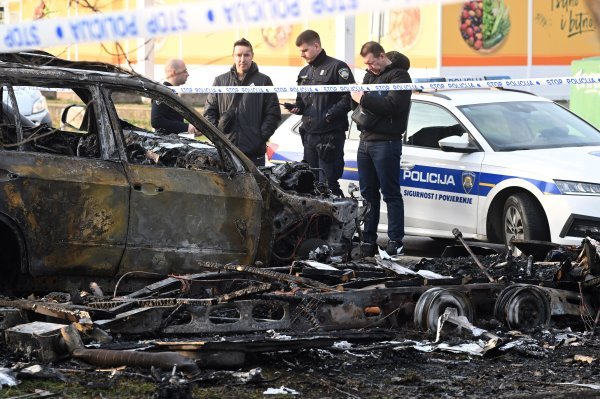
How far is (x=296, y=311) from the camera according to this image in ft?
24.5

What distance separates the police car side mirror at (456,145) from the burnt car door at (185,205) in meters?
3.44

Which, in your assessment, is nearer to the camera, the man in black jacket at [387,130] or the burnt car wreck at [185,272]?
the burnt car wreck at [185,272]

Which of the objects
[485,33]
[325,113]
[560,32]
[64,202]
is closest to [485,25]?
[485,33]

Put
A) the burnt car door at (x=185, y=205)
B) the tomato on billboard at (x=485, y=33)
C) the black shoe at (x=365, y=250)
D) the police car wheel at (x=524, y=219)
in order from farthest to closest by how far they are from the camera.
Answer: the tomato on billboard at (x=485, y=33)
the police car wheel at (x=524, y=219)
the black shoe at (x=365, y=250)
the burnt car door at (x=185, y=205)

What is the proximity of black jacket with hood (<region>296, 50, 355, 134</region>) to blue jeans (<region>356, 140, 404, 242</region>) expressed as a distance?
1.25 ft

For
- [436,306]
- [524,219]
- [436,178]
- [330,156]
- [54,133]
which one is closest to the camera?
[436,306]

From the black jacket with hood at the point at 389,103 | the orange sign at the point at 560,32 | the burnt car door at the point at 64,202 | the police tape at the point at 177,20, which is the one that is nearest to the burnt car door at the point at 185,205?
the burnt car door at the point at 64,202

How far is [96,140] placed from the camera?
319 inches

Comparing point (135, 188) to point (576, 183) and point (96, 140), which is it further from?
point (576, 183)

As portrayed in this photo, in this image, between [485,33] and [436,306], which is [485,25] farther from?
[436,306]

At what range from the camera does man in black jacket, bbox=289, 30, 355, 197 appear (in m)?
12.0

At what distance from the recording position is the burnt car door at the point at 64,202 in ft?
24.4

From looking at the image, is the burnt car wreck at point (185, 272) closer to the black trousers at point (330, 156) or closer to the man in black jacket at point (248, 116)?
the man in black jacket at point (248, 116)

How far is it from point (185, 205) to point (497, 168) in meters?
4.24
